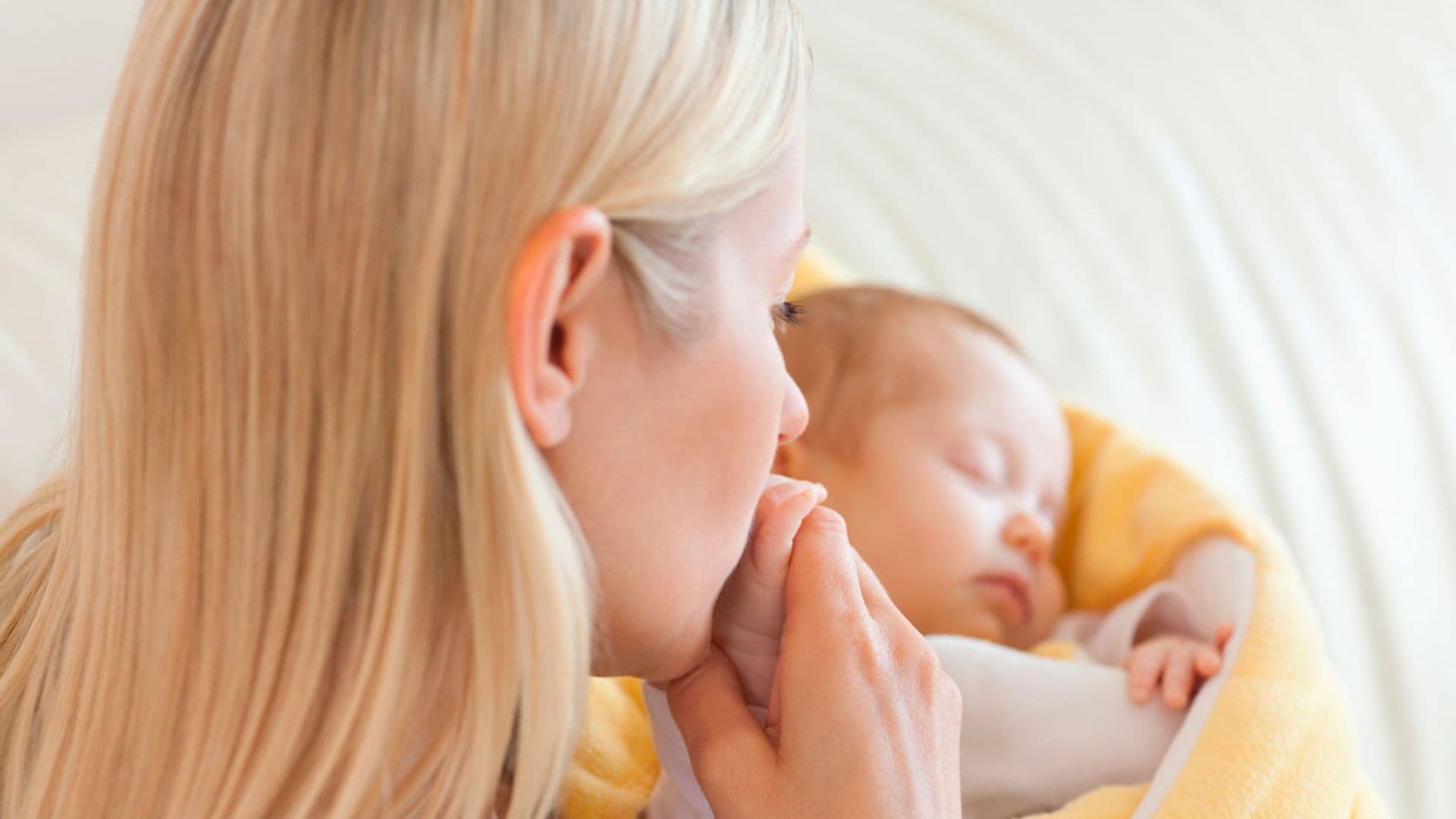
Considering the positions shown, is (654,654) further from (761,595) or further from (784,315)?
(784,315)

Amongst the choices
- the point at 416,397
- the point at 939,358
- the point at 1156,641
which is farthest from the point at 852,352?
the point at 416,397

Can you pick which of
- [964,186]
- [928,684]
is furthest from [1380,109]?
[928,684]

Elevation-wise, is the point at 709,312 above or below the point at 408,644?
above

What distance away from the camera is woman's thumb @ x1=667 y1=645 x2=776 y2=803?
0.74 m

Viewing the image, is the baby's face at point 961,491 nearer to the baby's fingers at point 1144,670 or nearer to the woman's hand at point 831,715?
the baby's fingers at point 1144,670

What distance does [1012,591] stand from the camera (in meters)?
1.22

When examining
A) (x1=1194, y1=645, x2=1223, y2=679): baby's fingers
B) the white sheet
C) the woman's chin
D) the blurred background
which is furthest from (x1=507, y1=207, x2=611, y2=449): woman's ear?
the white sheet

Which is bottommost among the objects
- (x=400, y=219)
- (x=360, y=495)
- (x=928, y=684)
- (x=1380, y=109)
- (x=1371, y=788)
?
(x=1371, y=788)

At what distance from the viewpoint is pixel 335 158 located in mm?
607

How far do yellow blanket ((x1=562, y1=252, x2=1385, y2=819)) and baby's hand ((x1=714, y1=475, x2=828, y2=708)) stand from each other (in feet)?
0.56

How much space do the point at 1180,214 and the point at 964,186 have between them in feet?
0.80

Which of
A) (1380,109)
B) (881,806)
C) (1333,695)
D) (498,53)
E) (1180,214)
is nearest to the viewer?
(498,53)

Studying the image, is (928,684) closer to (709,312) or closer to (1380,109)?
(709,312)

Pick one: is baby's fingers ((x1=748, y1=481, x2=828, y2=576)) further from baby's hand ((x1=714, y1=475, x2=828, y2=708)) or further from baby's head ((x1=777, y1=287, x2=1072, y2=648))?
baby's head ((x1=777, y1=287, x2=1072, y2=648))
